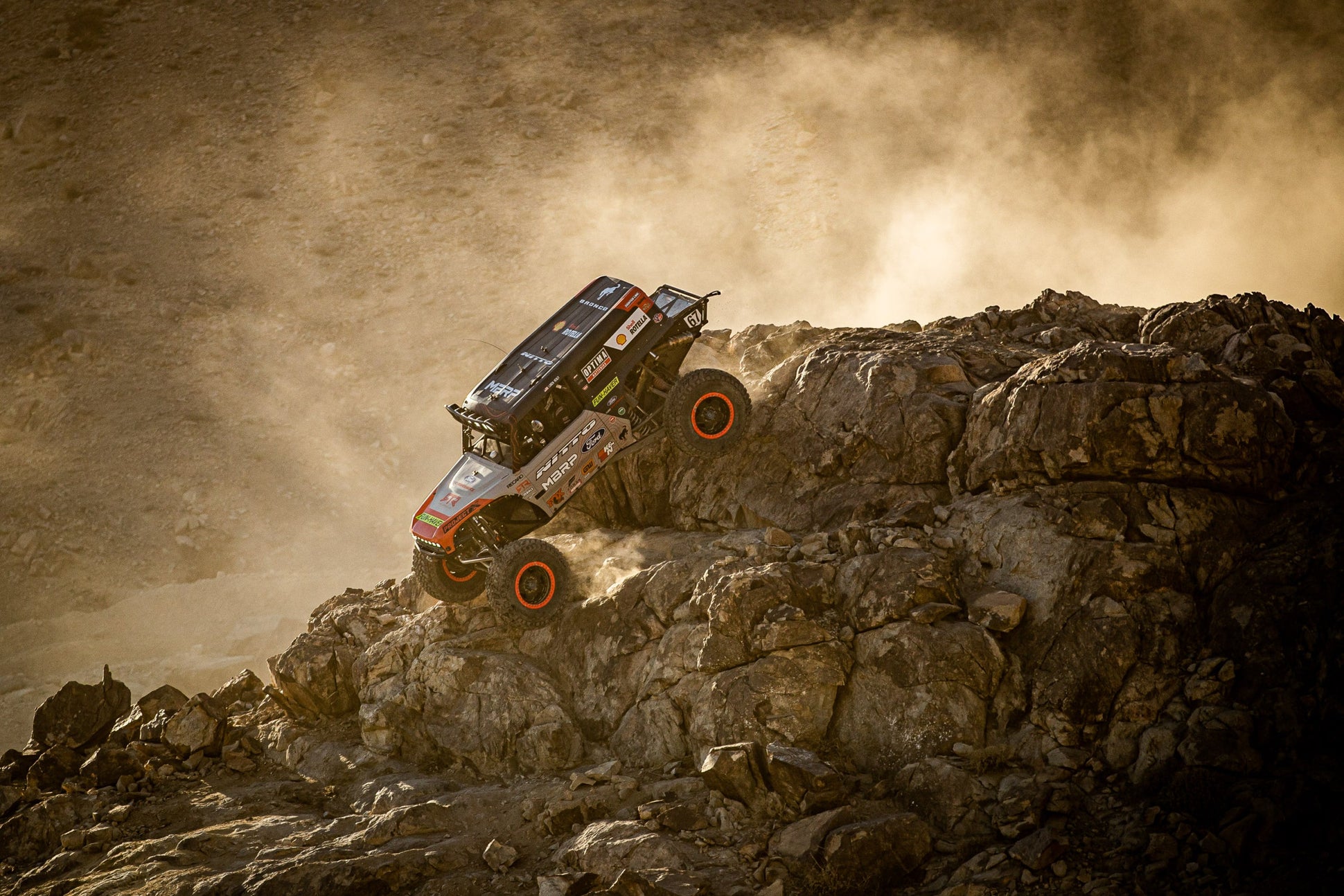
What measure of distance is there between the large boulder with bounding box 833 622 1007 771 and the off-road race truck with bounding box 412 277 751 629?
144 inches

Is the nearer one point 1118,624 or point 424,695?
point 1118,624

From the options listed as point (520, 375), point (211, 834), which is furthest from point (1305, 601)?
point (211, 834)

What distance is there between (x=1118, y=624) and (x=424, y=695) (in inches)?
283

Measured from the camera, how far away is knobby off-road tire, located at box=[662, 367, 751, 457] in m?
12.1

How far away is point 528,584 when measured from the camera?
37.7 feet

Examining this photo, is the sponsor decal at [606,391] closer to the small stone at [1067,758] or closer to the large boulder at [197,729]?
the large boulder at [197,729]

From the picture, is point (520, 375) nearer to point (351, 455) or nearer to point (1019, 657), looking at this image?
point (1019, 657)

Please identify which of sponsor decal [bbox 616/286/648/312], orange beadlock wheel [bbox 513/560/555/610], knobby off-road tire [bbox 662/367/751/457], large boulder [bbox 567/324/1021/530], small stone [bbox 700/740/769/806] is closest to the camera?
small stone [bbox 700/740/769/806]

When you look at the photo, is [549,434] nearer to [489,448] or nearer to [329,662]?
[489,448]

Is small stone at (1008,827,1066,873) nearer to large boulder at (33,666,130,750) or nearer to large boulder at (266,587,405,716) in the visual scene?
large boulder at (266,587,405,716)

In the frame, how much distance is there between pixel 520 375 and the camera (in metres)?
12.1

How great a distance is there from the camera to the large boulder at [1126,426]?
9.17m

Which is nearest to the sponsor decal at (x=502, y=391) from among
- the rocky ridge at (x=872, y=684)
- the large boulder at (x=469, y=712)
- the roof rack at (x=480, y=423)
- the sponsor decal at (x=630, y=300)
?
the roof rack at (x=480, y=423)

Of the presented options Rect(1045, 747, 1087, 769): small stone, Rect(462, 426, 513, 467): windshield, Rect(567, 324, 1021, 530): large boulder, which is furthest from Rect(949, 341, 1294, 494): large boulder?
Rect(462, 426, 513, 467): windshield
